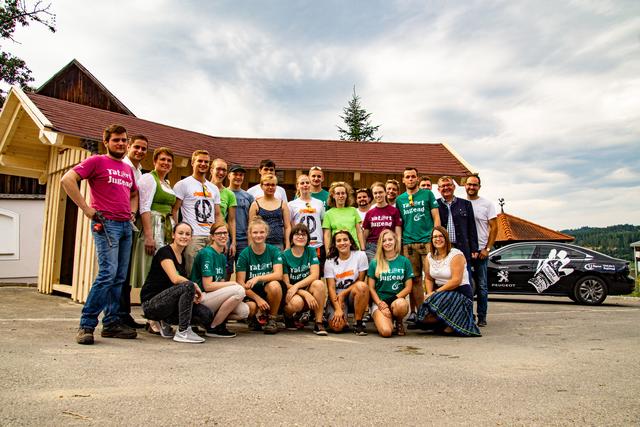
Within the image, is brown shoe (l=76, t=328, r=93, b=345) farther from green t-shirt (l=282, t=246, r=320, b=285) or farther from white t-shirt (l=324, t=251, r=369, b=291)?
white t-shirt (l=324, t=251, r=369, b=291)

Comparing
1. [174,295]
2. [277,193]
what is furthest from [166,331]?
[277,193]

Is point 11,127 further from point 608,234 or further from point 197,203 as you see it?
point 608,234

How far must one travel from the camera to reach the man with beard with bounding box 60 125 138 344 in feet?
14.3

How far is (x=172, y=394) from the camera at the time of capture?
285 centimetres

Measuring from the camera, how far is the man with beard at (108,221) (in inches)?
171

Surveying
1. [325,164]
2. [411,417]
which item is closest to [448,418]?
[411,417]

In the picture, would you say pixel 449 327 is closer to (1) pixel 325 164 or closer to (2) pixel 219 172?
(2) pixel 219 172

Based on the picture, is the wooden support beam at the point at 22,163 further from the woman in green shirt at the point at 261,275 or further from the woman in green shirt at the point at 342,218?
the woman in green shirt at the point at 342,218

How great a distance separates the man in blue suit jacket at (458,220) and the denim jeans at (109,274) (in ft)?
13.4

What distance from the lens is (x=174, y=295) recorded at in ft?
15.4

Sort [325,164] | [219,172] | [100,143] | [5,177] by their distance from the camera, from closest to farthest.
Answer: [219,172] → [100,143] → [325,164] → [5,177]

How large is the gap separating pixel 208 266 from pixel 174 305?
1.85ft

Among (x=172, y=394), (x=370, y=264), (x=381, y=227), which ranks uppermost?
(x=381, y=227)

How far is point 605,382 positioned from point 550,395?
675 mm
